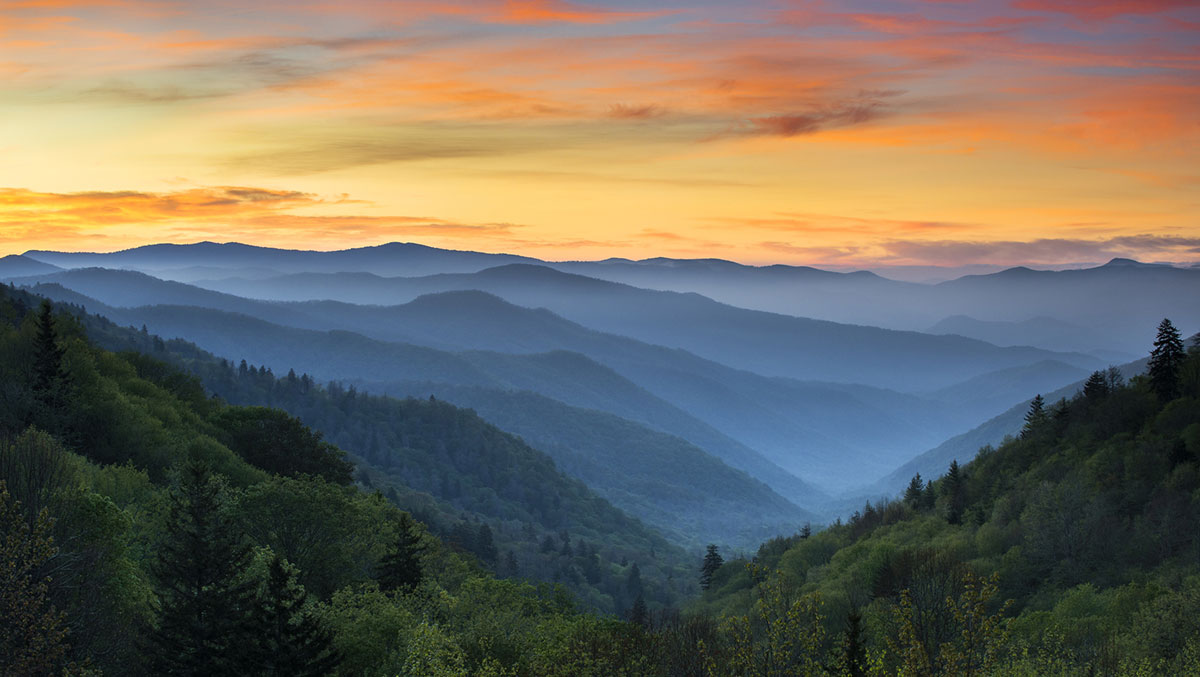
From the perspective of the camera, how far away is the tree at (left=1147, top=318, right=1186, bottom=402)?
87.3 meters

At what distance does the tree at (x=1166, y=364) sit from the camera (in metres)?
87.3

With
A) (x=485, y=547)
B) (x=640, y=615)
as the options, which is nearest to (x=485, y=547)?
(x=485, y=547)

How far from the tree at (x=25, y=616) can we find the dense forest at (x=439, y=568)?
4.6 inches

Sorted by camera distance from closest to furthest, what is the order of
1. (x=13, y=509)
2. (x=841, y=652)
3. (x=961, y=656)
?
1. (x=961, y=656)
2. (x=13, y=509)
3. (x=841, y=652)

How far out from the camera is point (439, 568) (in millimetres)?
59281

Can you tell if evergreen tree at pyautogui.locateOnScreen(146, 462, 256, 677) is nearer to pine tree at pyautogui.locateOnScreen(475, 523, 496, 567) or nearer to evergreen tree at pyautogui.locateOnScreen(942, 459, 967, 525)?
evergreen tree at pyautogui.locateOnScreen(942, 459, 967, 525)

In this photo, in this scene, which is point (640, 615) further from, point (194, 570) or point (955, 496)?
point (194, 570)

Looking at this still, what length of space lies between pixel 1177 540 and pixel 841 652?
149 ft

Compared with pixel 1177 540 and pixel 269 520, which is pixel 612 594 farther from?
pixel 269 520

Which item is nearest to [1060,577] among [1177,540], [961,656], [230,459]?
[1177,540]

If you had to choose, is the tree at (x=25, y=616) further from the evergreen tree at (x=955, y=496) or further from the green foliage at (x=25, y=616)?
the evergreen tree at (x=955, y=496)

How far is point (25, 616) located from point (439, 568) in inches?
1441

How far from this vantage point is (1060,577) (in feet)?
226

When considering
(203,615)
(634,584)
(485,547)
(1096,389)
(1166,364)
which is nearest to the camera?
(203,615)
